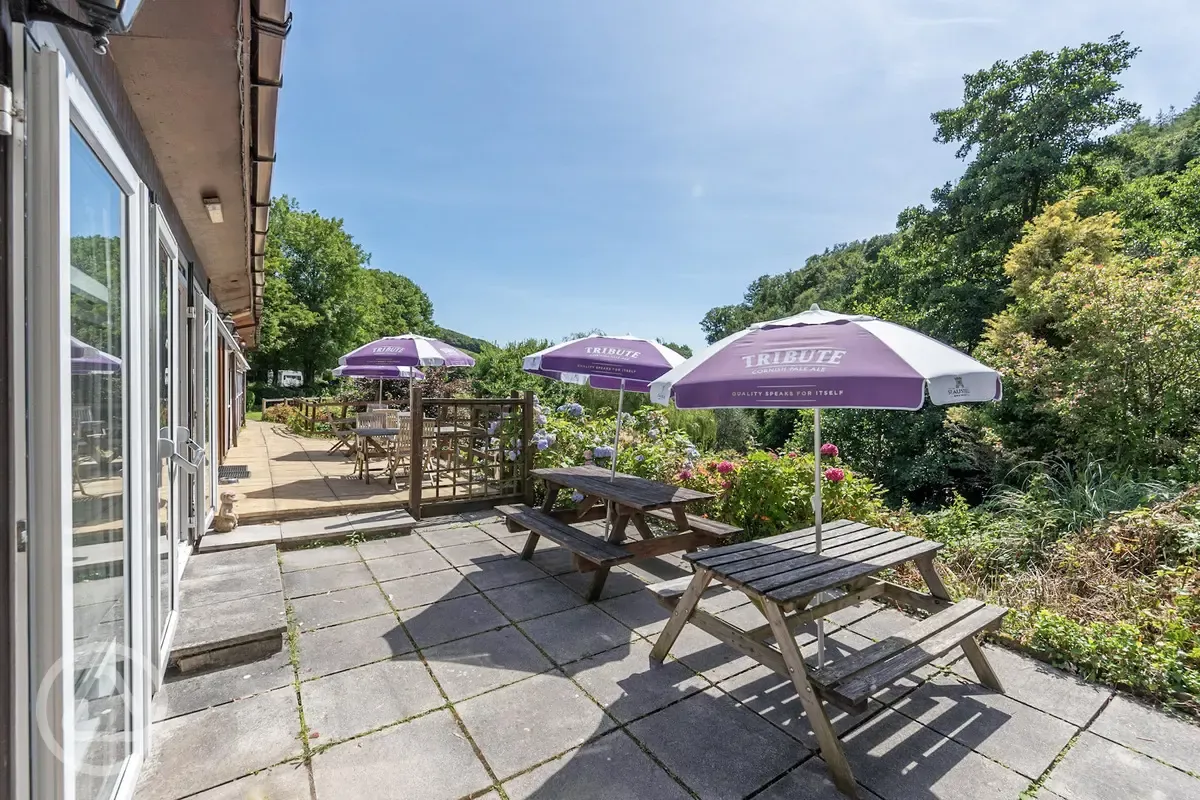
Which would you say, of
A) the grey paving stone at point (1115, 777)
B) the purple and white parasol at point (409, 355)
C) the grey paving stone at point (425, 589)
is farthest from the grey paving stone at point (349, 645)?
the purple and white parasol at point (409, 355)

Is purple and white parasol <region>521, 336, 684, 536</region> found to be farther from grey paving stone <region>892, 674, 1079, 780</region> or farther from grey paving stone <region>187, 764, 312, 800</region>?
grey paving stone <region>187, 764, 312, 800</region>

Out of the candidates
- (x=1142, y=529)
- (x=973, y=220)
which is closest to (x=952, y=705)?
(x=1142, y=529)

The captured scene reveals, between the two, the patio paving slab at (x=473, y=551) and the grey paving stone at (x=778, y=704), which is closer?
the grey paving stone at (x=778, y=704)

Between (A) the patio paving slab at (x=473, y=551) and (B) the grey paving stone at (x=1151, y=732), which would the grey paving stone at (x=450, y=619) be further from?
(B) the grey paving stone at (x=1151, y=732)

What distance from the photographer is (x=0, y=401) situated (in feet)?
Result: 3.39

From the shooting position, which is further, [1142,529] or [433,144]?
[433,144]

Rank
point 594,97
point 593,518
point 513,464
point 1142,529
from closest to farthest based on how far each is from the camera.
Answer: point 1142,529, point 593,518, point 513,464, point 594,97

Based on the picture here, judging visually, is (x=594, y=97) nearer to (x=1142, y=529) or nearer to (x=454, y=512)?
(x=454, y=512)

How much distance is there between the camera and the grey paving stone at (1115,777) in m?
1.91

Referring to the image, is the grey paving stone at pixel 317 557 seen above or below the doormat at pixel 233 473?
below

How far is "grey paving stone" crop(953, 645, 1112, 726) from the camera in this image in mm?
2410

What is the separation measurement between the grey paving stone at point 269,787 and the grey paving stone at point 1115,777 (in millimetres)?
2657

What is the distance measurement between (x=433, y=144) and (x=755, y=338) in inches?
340

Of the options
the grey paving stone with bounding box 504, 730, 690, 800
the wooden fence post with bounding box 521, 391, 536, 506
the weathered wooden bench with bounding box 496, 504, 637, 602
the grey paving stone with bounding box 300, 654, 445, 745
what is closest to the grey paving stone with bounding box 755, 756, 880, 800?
the grey paving stone with bounding box 504, 730, 690, 800
